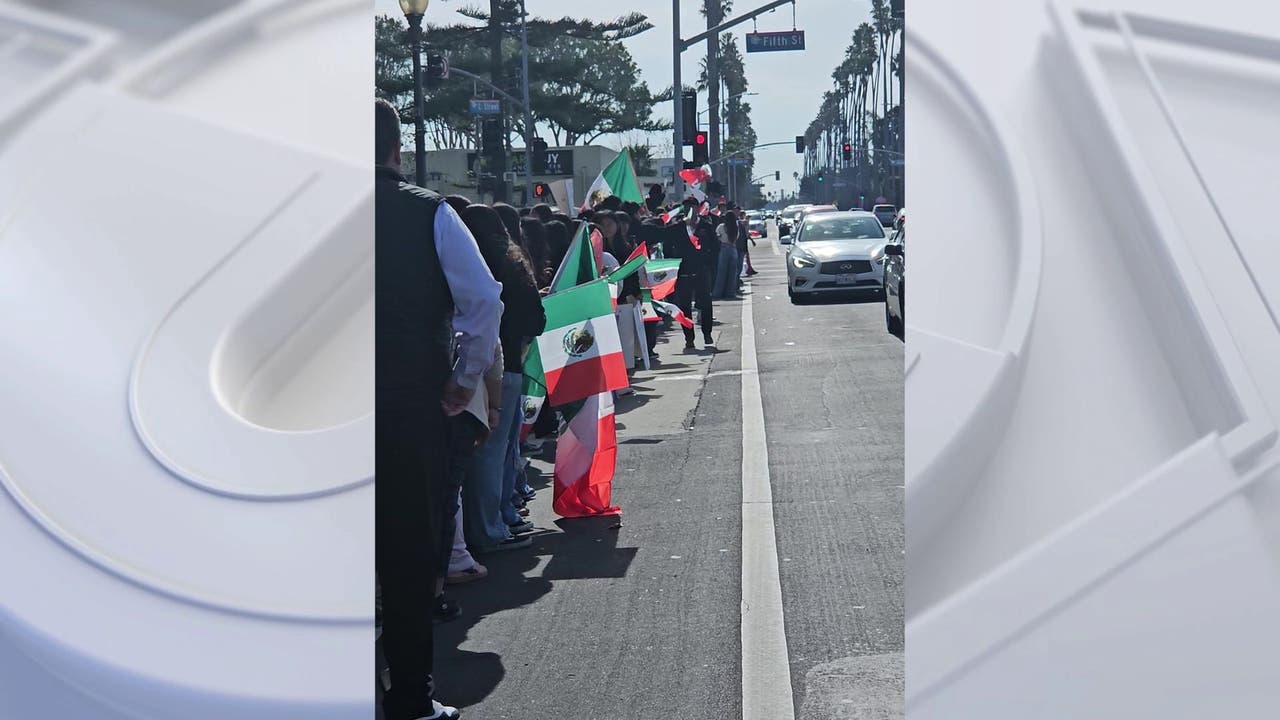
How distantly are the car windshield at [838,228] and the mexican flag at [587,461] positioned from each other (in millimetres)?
15462

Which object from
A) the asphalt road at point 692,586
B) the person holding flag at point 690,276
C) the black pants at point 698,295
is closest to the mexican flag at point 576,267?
the asphalt road at point 692,586

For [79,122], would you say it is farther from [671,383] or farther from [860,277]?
[860,277]

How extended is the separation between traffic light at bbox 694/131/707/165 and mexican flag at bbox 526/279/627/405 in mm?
19406

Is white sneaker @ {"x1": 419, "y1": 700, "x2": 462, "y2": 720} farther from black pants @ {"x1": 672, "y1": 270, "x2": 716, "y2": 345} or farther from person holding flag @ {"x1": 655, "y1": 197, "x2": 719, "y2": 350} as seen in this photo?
black pants @ {"x1": 672, "y1": 270, "x2": 716, "y2": 345}

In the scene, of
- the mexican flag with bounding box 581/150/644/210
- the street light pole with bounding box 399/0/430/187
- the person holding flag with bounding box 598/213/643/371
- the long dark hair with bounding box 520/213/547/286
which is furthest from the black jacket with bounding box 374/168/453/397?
the mexican flag with bounding box 581/150/644/210

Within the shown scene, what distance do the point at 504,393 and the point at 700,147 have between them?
66.0 ft

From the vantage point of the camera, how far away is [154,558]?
3.00 m

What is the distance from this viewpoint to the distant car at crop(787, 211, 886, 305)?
71.1 feet

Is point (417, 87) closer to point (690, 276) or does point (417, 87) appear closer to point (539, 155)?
point (539, 155)

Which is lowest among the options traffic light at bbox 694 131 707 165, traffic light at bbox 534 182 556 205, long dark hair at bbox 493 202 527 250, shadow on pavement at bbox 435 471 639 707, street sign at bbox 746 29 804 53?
shadow on pavement at bbox 435 471 639 707

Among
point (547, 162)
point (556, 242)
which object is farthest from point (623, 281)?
point (547, 162)

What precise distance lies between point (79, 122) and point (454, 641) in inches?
111

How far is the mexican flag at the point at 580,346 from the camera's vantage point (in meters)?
7.12

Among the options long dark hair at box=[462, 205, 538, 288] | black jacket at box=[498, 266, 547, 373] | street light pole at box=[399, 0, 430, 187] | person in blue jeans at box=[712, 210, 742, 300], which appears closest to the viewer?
street light pole at box=[399, 0, 430, 187]
